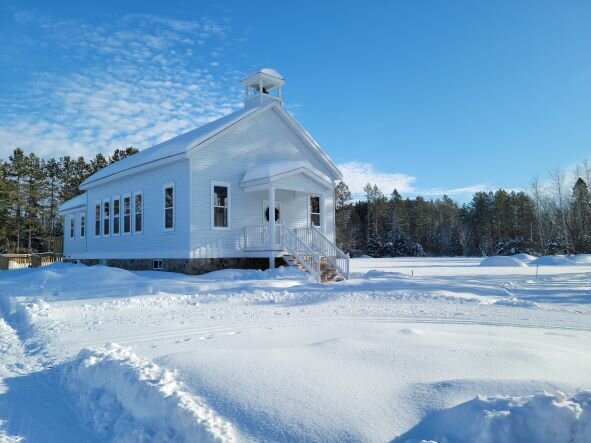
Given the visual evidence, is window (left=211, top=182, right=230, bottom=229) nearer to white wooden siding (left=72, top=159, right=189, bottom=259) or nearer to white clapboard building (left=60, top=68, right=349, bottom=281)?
white clapboard building (left=60, top=68, right=349, bottom=281)

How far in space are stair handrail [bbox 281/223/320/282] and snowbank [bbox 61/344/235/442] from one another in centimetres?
1090

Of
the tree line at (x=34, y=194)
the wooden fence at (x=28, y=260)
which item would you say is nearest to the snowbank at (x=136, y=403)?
the wooden fence at (x=28, y=260)

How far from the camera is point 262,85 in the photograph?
21125 mm

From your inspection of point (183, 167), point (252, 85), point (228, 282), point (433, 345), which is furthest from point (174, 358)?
point (252, 85)

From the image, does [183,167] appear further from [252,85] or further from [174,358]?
[174,358]

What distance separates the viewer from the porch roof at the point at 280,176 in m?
17.5

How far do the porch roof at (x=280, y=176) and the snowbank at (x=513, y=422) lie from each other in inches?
561

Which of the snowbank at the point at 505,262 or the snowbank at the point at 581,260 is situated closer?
the snowbank at the point at 505,262

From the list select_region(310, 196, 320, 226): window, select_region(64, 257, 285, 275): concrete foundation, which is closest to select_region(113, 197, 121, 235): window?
select_region(64, 257, 285, 275): concrete foundation

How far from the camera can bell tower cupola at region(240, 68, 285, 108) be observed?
20.9 m

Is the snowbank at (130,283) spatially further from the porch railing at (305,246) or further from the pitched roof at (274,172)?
the pitched roof at (274,172)

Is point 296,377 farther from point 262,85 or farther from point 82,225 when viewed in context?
point 82,225

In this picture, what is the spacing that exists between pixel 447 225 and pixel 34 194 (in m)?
56.2

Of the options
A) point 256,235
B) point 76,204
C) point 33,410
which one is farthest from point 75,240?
point 33,410
